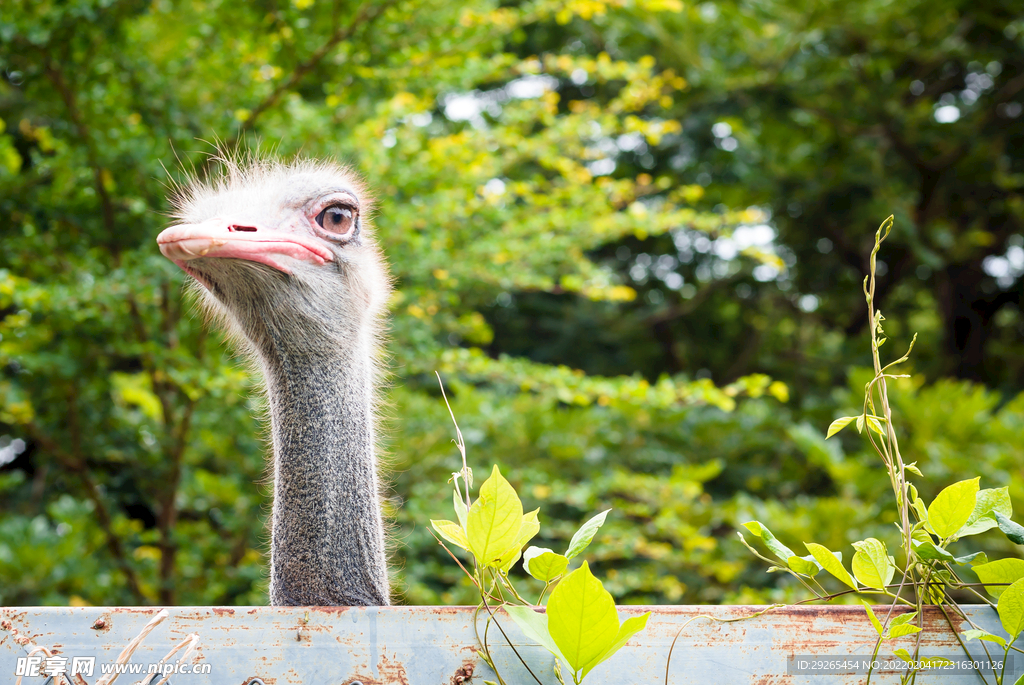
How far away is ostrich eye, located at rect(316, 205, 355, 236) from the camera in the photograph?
4.54ft

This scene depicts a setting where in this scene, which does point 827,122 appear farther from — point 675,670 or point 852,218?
point 675,670

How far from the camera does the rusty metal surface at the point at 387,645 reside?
79 cm

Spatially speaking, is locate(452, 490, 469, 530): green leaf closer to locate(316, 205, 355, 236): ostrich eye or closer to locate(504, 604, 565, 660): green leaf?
locate(504, 604, 565, 660): green leaf

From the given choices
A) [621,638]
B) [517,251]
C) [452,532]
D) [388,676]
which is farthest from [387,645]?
[517,251]

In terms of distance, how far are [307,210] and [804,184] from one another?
4.39 m

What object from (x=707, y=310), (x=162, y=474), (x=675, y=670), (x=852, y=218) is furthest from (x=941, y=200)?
(x=675, y=670)

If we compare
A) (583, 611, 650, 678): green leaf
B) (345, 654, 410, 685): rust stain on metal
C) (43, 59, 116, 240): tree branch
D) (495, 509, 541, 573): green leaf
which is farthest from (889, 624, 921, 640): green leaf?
(43, 59, 116, 240): tree branch

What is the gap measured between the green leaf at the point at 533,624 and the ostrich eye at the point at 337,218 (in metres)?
0.83

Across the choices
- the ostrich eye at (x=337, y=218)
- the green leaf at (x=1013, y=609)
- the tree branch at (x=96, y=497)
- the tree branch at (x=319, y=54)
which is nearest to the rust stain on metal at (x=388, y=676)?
the green leaf at (x=1013, y=609)

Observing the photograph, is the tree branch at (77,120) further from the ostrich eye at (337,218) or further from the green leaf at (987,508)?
the green leaf at (987,508)

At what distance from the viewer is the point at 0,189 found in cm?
275

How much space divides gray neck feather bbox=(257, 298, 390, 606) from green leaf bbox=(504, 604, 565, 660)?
512 mm

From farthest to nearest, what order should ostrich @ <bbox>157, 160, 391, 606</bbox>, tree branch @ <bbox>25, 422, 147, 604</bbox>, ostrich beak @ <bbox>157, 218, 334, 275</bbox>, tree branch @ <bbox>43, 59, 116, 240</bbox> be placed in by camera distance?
tree branch @ <bbox>25, 422, 147, 604</bbox> < tree branch @ <bbox>43, 59, 116, 240</bbox> < ostrich @ <bbox>157, 160, 391, 606</bbox> < ostrich beak @ <bbox>157, 218, 334, 275</bbox>

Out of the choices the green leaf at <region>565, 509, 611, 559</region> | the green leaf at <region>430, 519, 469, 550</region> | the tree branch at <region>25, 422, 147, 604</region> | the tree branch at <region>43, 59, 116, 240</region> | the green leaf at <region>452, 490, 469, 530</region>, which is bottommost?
the tree branch at <region>25, 422, 147, 604</region>
